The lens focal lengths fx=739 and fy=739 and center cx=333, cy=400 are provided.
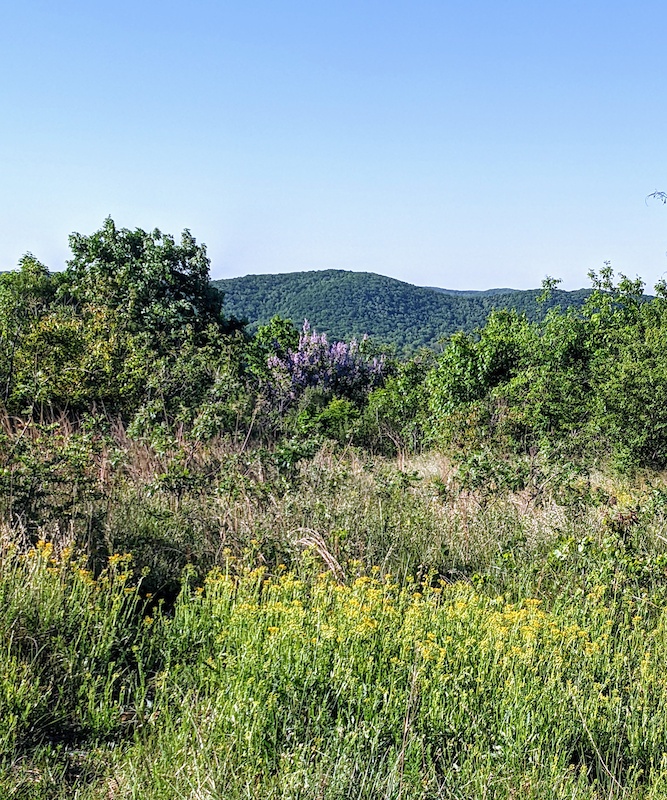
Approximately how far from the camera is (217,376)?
926cm

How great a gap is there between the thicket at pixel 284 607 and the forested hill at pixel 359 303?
134ft

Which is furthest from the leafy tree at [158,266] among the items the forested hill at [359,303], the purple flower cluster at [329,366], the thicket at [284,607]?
the forested hill at [359,303]

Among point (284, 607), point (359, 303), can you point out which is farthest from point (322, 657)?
point (359, 303)

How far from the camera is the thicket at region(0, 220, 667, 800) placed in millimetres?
2779

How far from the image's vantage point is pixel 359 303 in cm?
5800

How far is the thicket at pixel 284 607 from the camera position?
2.78 m

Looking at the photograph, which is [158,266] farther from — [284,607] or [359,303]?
[359,303]

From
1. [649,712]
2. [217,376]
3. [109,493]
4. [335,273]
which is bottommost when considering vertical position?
[649,712]

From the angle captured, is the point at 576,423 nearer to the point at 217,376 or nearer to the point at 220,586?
the point at 217,376

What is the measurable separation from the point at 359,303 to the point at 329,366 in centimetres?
3839

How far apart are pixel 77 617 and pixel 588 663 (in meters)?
2.53

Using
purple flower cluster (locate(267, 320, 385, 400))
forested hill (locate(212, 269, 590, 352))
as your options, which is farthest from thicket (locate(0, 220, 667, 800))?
forested hill (locate(212, 269, 590, 352))

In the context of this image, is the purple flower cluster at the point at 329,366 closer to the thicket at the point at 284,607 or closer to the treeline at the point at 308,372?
the treeline at the point at 308,372

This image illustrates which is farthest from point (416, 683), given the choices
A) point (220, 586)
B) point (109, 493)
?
point (109, 493)
